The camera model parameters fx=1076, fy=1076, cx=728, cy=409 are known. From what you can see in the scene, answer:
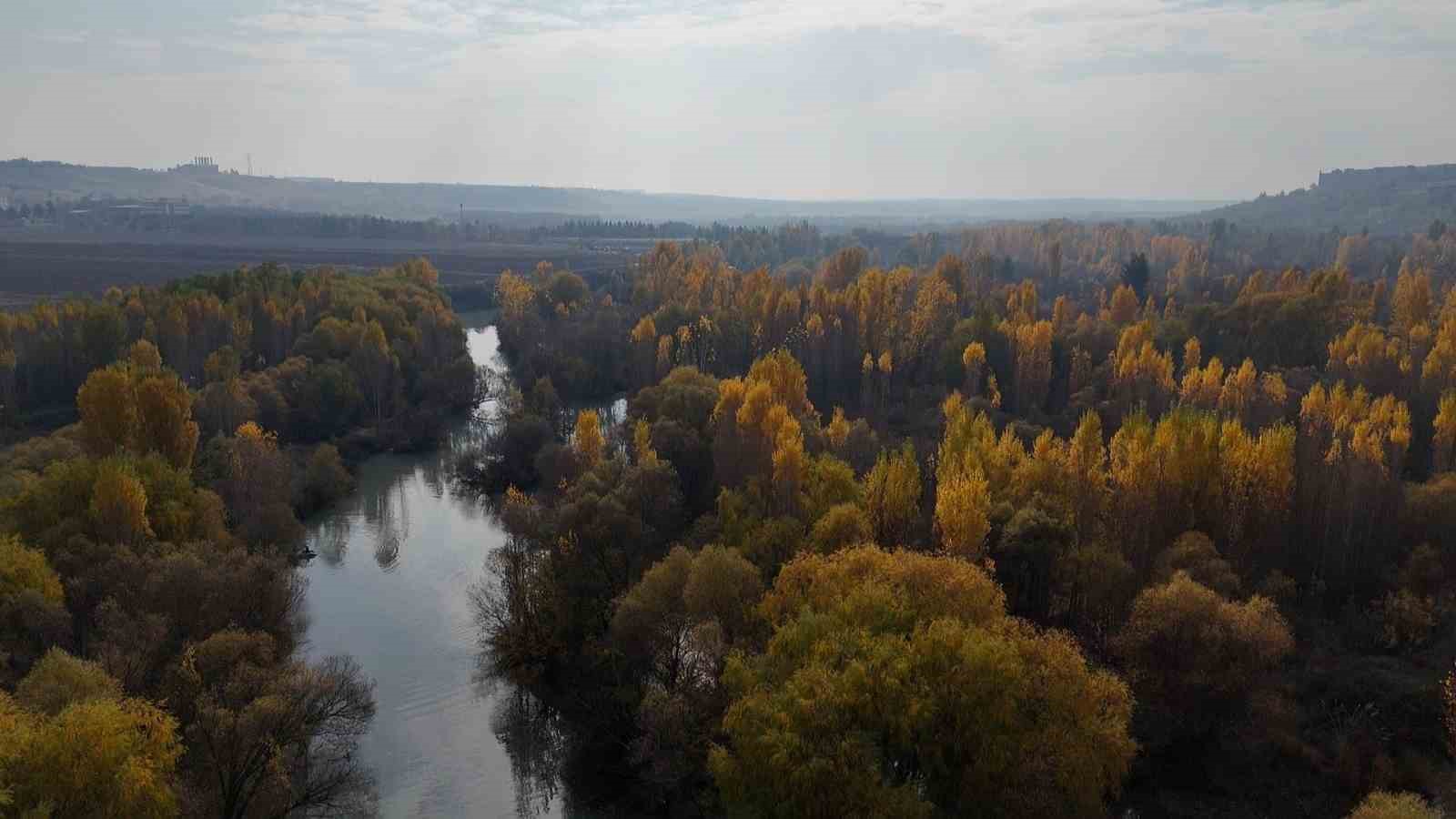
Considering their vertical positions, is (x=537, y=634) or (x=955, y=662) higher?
(x=955, y=662)

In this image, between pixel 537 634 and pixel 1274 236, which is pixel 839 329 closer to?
pixel 537 634

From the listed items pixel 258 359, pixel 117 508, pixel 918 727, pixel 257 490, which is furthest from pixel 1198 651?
pixel 258 359

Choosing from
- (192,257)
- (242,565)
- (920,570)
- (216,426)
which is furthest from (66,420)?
(192,257)

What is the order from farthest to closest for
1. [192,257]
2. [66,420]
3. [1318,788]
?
[192,257] → [66,420] → [1318,788]

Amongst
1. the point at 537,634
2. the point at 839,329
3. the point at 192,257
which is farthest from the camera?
the point at 192,257

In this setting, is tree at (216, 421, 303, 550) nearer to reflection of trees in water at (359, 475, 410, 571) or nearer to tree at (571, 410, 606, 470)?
reflection of trees in water at (359, 475, 410, 571)

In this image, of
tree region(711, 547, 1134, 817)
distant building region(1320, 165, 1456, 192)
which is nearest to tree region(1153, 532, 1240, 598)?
tree region(711, 547, 1134, 817)

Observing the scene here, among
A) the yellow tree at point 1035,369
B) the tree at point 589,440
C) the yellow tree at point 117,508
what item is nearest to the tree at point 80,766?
the yellow tree at point 117,508
